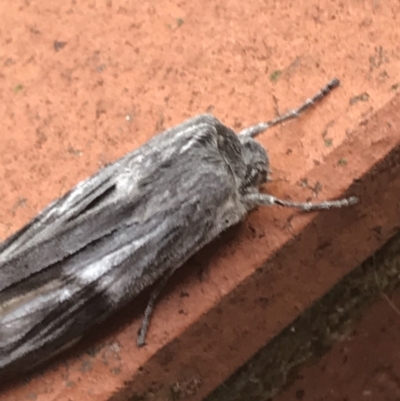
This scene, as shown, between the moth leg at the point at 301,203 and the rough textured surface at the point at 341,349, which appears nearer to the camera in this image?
the moth leg at the point at 301,203

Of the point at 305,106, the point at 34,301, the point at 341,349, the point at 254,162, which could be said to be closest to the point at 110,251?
the point at 34,301

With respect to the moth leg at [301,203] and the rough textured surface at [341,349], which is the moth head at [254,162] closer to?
the moth leg at [301,203]

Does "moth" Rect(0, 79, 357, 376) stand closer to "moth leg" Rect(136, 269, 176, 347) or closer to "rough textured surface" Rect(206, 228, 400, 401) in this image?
"moth leg" Rect(136, 269, 176, 347)

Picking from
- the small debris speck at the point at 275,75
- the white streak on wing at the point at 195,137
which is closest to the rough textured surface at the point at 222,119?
the small debris speck at the point at 275,75

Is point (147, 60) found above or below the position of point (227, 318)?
above

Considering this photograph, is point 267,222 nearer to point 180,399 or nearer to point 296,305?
point 296,305

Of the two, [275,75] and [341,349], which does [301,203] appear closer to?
[275,75]

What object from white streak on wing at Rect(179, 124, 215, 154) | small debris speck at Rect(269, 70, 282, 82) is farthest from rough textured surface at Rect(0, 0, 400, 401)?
white streak on wing at Rect(179, 124, 215, 154)

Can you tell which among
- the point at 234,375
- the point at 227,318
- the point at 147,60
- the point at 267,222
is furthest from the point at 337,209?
the point at 147,60
